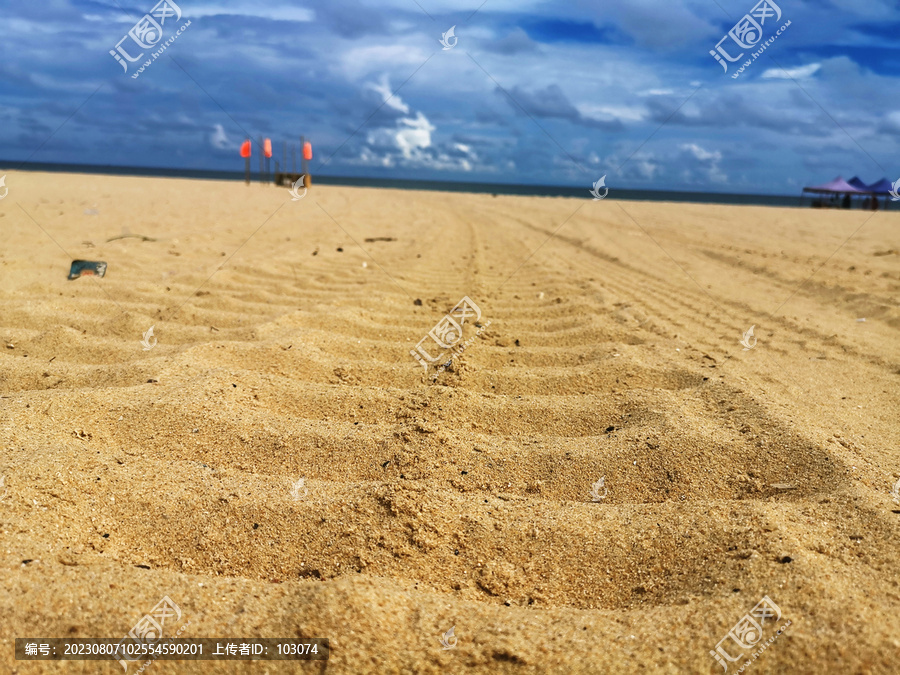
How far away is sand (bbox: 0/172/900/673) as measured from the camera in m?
1.39

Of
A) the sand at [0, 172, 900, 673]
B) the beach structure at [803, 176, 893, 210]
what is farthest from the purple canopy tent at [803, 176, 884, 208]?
the sand at [0, 172, 900, 673]

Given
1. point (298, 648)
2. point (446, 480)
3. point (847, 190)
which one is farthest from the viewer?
point (847, 190)

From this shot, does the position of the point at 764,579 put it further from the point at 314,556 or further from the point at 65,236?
the point at 65,236

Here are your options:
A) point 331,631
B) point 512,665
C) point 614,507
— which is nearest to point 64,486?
point 331,631

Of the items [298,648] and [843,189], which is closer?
[298,648]

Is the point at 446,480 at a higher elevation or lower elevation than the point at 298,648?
higher

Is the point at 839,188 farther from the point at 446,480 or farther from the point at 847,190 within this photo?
the point at 446,480

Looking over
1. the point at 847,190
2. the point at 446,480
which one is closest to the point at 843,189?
the point at 847,190

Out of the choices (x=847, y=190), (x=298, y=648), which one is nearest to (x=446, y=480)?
(x=298, y=648)

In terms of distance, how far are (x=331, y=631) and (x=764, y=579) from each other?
1097mm

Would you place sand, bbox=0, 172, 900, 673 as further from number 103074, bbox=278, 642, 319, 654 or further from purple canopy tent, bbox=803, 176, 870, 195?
purple canopy tent, bbox=803, 176, 870, 195

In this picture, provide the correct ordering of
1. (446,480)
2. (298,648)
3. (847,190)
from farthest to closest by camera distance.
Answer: (847,190), (446,480), (298,648)

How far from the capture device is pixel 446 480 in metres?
2.05

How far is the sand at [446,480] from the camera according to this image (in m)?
1.39
